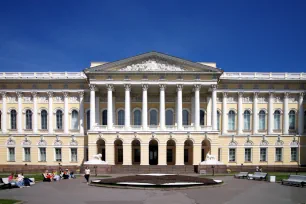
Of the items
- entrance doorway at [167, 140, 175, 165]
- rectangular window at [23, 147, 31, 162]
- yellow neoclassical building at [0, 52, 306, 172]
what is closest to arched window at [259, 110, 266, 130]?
yellow neoclassical building at [0, 52, 306, 172]

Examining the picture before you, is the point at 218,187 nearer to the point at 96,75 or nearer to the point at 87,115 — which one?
the point at 96,75

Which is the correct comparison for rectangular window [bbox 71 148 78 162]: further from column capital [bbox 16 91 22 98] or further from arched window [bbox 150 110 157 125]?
arched window [bbox 150 110 157 125]

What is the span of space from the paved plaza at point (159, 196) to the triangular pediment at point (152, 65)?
23458mm

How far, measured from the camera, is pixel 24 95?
49.4m

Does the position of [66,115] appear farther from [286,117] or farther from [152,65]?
[286,117]

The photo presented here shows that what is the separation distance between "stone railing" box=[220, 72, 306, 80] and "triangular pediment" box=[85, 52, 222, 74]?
600 cm

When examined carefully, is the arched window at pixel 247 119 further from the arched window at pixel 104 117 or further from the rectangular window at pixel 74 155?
the rectangular window at pixel 74 155

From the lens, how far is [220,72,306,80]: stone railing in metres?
49.2

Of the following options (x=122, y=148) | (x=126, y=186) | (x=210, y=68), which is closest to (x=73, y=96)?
(x=122, y=148)

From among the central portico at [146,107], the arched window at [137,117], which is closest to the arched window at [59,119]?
the central portico at [146,107]

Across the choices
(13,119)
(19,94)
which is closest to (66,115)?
(19,94)

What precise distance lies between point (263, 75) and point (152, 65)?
63.6 feet

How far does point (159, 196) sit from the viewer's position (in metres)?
20.1

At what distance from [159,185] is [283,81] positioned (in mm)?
34841
